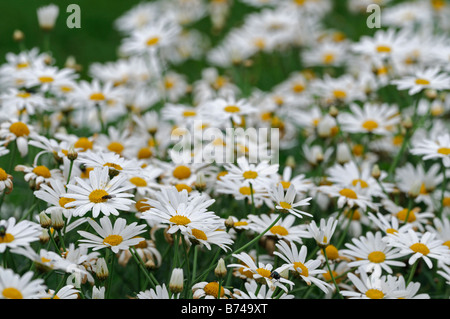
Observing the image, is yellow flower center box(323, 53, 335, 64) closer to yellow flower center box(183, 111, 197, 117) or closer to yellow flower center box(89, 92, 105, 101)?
yellow flower center box(183, 111, 197, 117)

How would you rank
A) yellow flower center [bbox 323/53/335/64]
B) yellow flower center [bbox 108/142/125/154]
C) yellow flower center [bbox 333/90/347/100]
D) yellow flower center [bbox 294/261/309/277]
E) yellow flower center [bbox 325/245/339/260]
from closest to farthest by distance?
yellow flower center [bbox 294/261/309/277], yellow flower center [bbox 325/245/339/260], yellow flower center [bbox 108/142/125/154], yellow flower center [bbox 333/90/347/100], yellow flower center [bbox 323/53/335/64]

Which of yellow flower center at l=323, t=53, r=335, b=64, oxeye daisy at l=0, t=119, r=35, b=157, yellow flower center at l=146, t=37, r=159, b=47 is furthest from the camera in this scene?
yellow flower center at l=323, t=53, r=335, b=64

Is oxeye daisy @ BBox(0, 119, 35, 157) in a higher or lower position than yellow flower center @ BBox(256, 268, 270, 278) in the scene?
higher

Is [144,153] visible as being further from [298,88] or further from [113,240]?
[298,88]

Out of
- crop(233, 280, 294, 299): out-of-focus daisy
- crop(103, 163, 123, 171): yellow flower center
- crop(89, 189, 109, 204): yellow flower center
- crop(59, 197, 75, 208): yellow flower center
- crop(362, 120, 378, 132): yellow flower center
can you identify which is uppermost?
crop(362, 120, 378, 132): yellow flower center

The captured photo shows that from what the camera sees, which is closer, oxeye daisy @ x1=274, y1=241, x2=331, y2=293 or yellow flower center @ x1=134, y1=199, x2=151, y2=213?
oxeye daisy @ x1=274, y1=241, x2=331, y2=293

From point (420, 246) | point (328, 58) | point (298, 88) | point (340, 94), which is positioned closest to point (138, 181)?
point (420, 246)

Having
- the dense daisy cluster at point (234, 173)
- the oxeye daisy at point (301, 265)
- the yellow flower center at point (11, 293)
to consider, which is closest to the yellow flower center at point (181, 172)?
the dense daisy cluster at point (234, 173)

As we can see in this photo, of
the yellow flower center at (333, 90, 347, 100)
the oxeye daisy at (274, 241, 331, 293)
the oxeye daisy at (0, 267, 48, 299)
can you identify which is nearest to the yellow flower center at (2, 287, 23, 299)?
the oxeye daisy at (0, 267, 48, 299)
